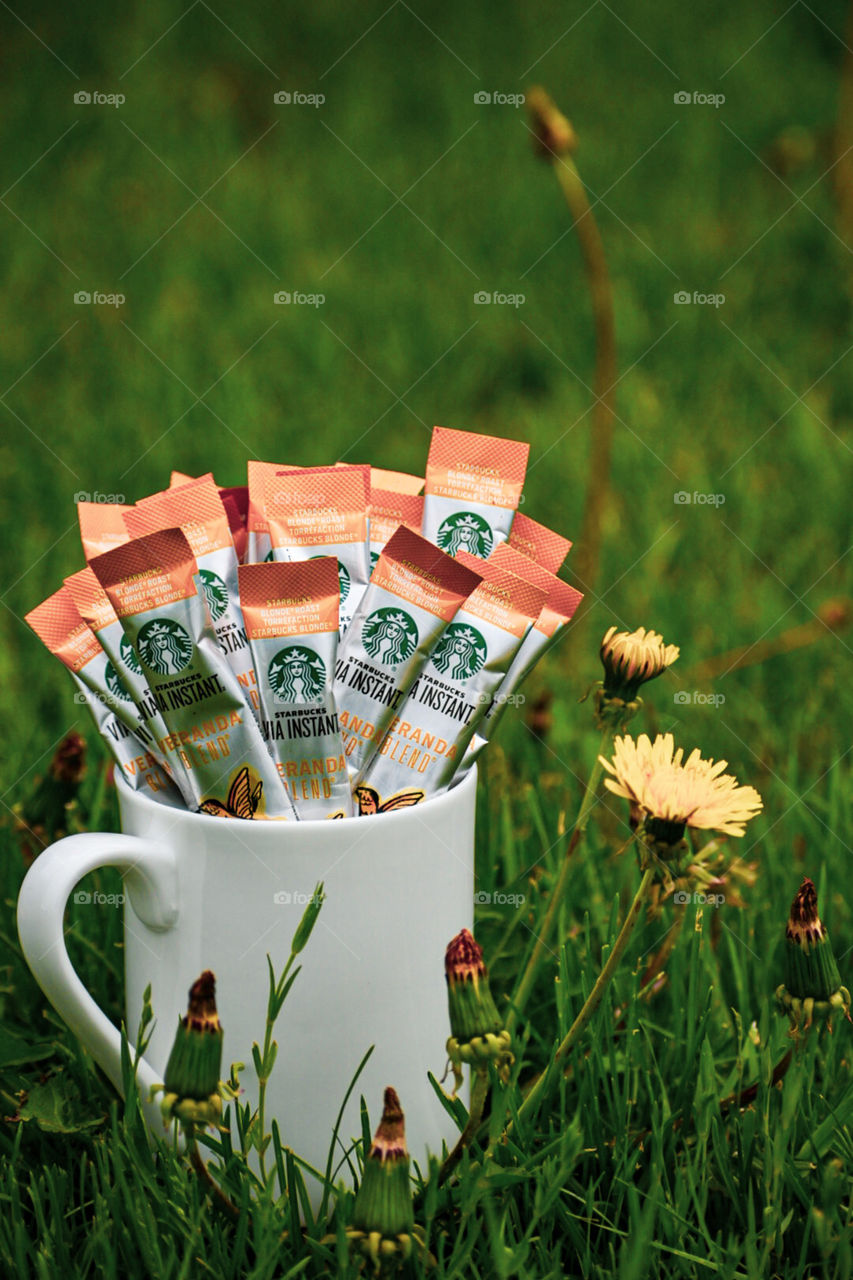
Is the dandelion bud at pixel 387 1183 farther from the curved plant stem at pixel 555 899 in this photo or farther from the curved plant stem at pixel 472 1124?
the curved plant stem at pixel 555 899

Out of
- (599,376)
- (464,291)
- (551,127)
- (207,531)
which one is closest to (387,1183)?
(207,531)

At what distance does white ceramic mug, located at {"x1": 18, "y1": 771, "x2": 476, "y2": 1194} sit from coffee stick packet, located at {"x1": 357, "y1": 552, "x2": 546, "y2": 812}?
0.02 metres

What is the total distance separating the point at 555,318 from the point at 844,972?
114 centimetres

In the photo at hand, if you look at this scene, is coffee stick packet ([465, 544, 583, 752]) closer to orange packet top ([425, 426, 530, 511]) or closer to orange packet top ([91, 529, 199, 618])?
orange packet top ([425, 426, 530, 511])

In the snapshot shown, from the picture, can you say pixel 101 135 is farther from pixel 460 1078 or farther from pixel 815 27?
pixel 460 1078

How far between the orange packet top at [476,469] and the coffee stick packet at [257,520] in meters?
0.07

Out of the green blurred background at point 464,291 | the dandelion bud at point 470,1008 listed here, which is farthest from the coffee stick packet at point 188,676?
the green blurred background at point 464,291

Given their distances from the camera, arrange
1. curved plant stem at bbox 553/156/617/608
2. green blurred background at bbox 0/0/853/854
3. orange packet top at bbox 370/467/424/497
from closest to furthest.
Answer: orange packet top at bbox 370/467/424/497 → curved plant stem at bbox 553/156/617/608 → green blurred background at bbox 0/0/853/854

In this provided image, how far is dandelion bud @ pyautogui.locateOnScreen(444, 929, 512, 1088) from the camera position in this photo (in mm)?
445

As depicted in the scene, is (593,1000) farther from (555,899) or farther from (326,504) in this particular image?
(326,504)

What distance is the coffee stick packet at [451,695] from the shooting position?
0.54 metres

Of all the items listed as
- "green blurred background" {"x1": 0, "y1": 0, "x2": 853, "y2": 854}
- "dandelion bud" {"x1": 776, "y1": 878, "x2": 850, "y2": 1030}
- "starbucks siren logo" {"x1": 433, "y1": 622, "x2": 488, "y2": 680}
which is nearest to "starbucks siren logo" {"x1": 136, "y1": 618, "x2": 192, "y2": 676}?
"starbucks siren logo" {"x1": 433, "y1": 622, "x2": 488, "y2": 680}

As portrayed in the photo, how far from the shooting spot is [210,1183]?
19.3 inches

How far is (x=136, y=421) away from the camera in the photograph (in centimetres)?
148
